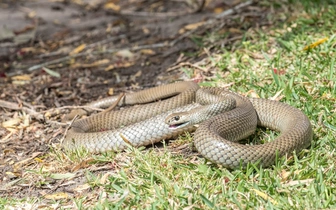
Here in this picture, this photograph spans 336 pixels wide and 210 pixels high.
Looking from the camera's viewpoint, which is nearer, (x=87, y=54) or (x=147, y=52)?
(x=147, y=52)

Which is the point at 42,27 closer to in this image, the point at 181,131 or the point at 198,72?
the point at 198,72

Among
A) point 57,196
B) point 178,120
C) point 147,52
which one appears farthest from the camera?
point 147,52

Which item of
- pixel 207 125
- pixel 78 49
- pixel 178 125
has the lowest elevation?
pixel 78 49

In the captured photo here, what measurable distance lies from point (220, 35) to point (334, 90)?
119 inches

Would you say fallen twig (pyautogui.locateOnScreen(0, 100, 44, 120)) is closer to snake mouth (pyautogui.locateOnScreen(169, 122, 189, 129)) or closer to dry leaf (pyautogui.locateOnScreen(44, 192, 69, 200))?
snake mouth (pyautogui.locateOnScreen(169, 122, 189, 129))

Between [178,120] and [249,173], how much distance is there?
1.33 meters

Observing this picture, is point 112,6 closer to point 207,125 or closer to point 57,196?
point 207,125

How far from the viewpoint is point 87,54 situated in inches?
408

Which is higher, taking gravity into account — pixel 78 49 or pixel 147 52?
pixel 147 52

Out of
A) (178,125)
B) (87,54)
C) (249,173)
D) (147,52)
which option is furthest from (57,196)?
(87,54)

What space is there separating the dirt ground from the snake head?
1401 mm

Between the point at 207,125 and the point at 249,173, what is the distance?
0.71 m

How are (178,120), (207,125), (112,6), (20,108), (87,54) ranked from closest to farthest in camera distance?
1. (207,125)
2. (178,120)
3. (20,108)
4. (87,54)
5. (112,6)

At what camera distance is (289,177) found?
17.1 ft
